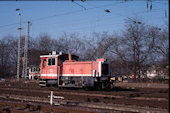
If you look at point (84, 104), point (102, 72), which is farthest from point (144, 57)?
point (84, 104)

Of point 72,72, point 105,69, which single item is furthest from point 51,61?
point 105,69

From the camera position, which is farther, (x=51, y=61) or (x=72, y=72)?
(x=51, y=61)

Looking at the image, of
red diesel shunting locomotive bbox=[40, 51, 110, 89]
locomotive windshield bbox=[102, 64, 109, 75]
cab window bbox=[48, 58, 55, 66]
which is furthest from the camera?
cab window bbox=[48, 58, 55, 66]

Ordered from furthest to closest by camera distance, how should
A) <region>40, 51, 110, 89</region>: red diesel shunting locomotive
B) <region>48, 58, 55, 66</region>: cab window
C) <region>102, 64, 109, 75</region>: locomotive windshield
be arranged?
<region>48, 58, 55, 66</region>: cab window → <region>102, 64, 109, 75</region>: locomotive windshield → <region>40, 51, 110, 89</region>: red diesel shunting locomotive

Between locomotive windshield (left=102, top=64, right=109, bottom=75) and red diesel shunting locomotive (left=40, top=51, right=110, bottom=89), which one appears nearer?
red diesel shunting locomotive (left=40, top=51, right=110, bottom=89)

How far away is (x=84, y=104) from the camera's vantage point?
11344 mm

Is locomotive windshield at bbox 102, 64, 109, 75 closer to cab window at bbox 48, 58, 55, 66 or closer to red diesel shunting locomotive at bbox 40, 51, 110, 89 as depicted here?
red diesel shunting locomotive at bbox 40, 51, 110, 89

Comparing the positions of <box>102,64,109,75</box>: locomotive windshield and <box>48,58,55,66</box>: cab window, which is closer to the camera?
<box>102,64,109,75</box>: locomotive windshield

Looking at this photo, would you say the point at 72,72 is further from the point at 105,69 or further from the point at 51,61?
the point at 105,69

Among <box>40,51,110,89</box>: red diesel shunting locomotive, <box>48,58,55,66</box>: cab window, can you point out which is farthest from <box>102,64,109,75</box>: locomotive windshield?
<box>48,58,55,66</box>: cab window

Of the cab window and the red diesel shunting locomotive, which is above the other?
the cab window

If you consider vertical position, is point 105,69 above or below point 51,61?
below

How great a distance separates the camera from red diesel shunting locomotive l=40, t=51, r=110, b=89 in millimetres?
18797

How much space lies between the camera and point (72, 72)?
19906 mm
